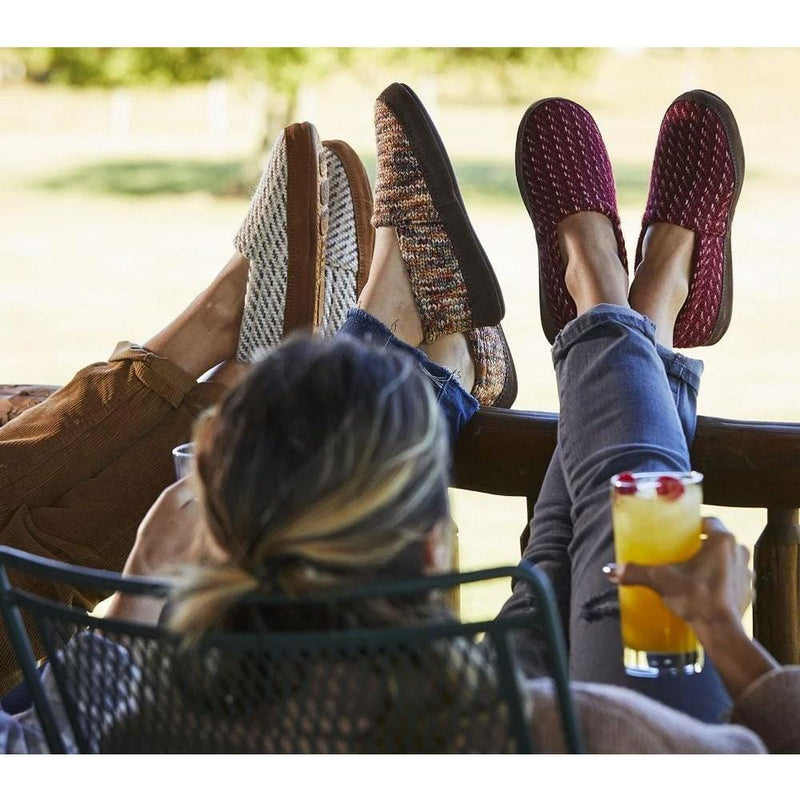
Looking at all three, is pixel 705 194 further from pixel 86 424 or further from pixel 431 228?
pixel 86 424

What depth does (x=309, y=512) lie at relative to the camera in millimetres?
719

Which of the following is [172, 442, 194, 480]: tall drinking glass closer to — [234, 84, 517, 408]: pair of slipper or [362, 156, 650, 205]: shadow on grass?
[234, 84, 517, 408]: pair of slipper

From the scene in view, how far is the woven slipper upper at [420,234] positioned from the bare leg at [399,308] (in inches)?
0.5

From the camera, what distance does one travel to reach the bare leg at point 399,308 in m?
1.67

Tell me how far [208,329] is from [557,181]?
583 mm

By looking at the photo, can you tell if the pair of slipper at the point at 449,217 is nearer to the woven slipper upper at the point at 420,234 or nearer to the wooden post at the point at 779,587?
the woven slipper upper at the point at 420,234

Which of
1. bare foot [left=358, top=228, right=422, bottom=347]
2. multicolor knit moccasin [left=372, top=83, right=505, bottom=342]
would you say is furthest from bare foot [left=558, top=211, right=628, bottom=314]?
bare foot [left=358, top=228, right=422, bottom=347]

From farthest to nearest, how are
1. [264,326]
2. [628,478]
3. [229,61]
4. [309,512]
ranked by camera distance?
[229,61] < [264,326] < [628,478] < [309,512]

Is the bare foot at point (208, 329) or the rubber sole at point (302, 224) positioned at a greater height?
the rubber sole at point (302, 224)

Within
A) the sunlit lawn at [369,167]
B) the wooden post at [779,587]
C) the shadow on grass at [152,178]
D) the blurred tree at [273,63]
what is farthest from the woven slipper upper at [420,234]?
the shadow on grass at [152,178]

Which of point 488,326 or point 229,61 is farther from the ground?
point 229,61
